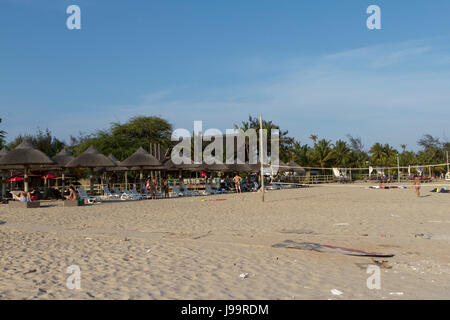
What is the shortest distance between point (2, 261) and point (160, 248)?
244 centimetres

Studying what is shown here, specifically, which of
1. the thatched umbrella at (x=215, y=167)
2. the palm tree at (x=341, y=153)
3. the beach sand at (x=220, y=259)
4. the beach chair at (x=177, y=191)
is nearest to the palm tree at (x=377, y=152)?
the palm tree at (x=341, y=153)

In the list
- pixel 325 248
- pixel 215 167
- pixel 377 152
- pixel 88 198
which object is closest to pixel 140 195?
pixel 88 198

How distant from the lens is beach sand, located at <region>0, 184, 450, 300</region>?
463 centimetres

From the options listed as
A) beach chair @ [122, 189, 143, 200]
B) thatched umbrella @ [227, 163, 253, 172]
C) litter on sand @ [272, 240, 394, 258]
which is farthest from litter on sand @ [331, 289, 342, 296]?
thatched umbrella @ [227, 163, 253, 172]

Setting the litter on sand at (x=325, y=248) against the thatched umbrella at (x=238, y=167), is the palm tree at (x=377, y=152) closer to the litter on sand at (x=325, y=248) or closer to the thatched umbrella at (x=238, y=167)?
the thatched umbrella at (x=238, y=167)

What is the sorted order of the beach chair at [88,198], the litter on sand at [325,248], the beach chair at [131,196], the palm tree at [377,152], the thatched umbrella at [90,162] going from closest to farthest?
1. the litter on sand at [325,248]
2. the beach chair at [88,198]
3. the thatched umbrella at [90,162]
4. the beach chair at [131,196]
5. the palm tree at [377,152]

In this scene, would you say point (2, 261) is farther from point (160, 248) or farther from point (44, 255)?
point (160, 248)

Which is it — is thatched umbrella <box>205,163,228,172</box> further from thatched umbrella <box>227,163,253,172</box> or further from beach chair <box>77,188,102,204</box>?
beach chair <box>77,188,102,204</box>

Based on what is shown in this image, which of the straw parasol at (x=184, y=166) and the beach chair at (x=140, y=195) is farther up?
the straw parasol at (x=184, y=166)

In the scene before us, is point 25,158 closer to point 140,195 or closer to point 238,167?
point 140,195

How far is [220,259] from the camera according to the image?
20.6 feet

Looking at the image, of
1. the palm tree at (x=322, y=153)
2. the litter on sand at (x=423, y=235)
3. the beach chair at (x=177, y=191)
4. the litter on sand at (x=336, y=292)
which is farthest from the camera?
the palm tree at (x=322, y=153)

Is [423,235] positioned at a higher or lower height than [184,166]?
lower

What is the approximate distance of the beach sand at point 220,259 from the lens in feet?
15.2
